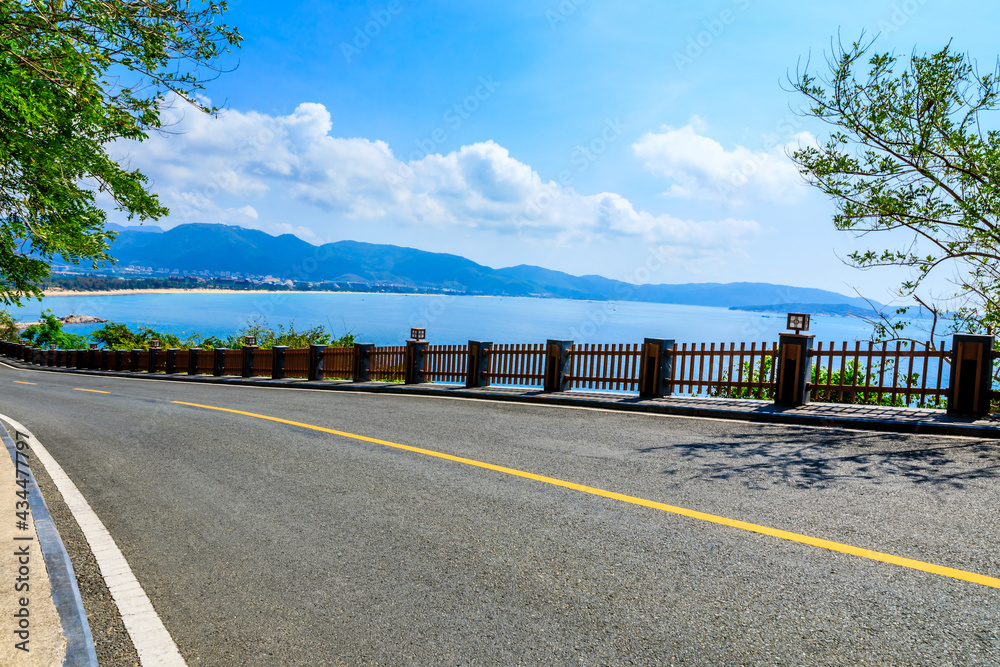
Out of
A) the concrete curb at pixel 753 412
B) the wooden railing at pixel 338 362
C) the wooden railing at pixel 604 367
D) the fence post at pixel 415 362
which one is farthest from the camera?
the wooden railing at pixel 338 362

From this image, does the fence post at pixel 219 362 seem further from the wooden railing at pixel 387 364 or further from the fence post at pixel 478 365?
the fence post at pixel 478 365

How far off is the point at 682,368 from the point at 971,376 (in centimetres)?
467

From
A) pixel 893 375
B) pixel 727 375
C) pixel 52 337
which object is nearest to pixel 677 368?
pixel 727 375

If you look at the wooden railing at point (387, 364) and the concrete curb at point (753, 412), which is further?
the wooden railing at point (387, 364)

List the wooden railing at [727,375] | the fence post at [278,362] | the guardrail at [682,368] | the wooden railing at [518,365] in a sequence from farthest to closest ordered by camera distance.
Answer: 1. the fence post at [278,362]
2. the wooden railing at [518,365]
3. the wooden railing at [727,375]
4. the guardrail at [682,368]

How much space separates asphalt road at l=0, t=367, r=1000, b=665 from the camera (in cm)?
304

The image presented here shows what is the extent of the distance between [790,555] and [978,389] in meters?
7.21

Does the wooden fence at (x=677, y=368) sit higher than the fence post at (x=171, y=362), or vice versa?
the wooden fence at (x=677, y=368)

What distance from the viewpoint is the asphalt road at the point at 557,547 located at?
3041 millimetres

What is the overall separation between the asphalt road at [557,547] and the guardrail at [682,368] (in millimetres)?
2323

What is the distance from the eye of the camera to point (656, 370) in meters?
12.2

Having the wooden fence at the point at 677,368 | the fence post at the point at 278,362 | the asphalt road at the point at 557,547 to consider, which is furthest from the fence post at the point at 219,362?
the asphalt road at the point at 557,547

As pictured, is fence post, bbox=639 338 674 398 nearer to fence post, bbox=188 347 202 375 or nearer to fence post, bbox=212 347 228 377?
fence post, bbox=212 347 228 377

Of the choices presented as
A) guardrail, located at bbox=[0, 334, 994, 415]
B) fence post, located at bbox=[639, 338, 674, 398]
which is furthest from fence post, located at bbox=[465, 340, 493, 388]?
fence post, located at bbox=[639, 338, 674, 398]
